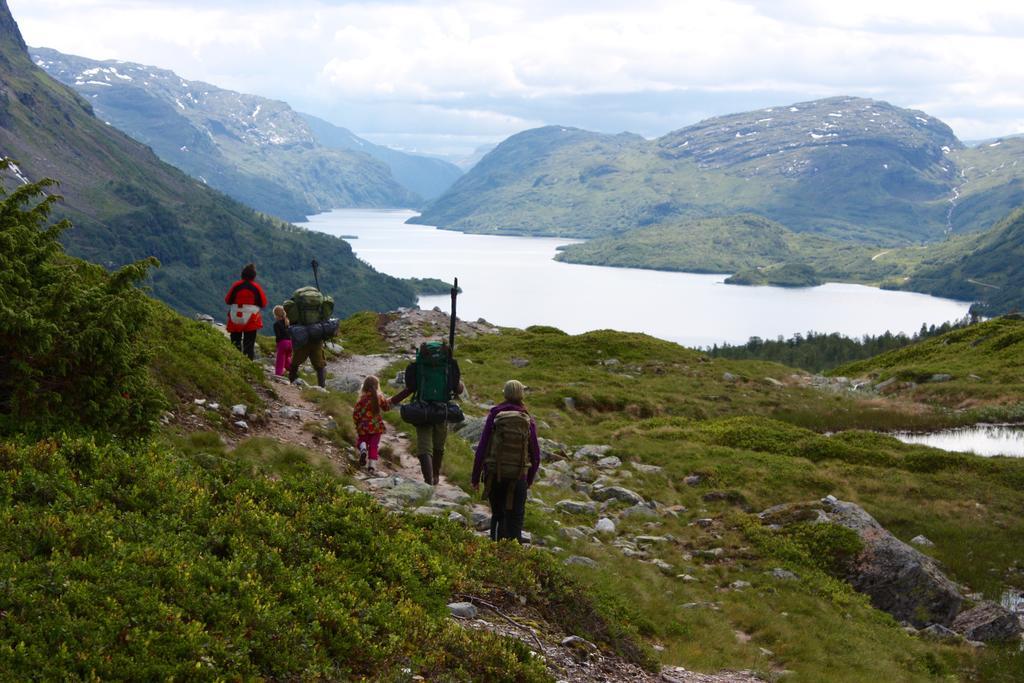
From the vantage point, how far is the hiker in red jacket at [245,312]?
26266mm

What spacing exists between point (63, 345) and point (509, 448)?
288 inches

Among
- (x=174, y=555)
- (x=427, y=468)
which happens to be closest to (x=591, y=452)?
(x=427, y=468)

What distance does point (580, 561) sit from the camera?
16750 millimetres

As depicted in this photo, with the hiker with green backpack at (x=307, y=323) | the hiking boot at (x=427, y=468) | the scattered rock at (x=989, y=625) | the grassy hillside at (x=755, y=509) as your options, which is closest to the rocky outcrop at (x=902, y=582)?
the scattered rock at (x=989, y=625)

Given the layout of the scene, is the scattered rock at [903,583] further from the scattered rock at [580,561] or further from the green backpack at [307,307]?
the green backpack at [307,307]

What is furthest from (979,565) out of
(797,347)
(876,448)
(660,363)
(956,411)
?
(797,347)

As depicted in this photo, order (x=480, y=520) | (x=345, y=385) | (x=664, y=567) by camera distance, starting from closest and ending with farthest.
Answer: (x=480, y=520) → (x=664, y=567) → (x=345, y=385)

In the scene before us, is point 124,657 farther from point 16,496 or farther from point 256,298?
point 256,298

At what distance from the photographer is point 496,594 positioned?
1227cm

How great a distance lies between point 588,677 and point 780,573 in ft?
35.3

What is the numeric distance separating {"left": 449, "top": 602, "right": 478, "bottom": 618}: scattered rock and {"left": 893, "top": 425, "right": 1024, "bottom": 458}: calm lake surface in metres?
36.9

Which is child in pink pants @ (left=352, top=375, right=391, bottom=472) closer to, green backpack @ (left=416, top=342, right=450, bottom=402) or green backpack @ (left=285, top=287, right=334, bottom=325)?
green backpack @ (left=416, top=342, right=450, bottom=402)

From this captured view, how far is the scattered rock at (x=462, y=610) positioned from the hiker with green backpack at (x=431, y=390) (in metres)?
7.07

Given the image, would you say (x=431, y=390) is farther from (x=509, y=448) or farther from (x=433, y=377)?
(x=509, y=448)
